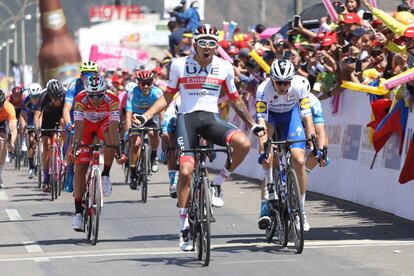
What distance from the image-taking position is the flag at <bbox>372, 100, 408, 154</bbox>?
601 inches

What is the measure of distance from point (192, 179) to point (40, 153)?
9.89 meters

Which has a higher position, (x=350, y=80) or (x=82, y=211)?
(x=350, y=80)

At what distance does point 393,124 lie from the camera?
1545cm

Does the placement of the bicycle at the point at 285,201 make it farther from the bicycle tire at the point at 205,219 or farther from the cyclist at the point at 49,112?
the cyclist at the point at 49,112

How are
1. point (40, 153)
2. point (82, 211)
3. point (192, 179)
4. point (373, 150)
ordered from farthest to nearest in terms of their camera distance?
point (40, 153), point (373, 150), point (82, 211), point (192, 179)

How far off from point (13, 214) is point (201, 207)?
20.2ft

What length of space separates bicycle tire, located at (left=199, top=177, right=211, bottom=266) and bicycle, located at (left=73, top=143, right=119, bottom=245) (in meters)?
1.97

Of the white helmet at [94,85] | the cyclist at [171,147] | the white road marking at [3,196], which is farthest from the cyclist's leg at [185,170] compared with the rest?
the white road marking at [3,196]

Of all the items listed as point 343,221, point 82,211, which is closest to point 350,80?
point 343,221

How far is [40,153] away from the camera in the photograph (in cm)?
2152

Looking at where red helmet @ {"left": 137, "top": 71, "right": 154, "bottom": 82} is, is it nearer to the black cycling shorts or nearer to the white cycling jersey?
the white cycling jersey

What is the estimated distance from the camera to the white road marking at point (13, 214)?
1647cm

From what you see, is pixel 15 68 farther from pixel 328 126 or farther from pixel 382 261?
pixel 382 261

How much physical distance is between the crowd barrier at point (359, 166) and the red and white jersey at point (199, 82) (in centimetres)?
322
